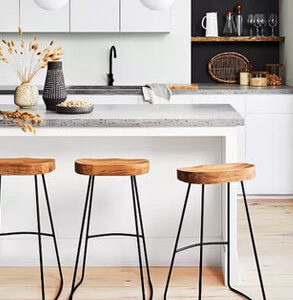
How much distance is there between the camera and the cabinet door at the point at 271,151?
244 inches

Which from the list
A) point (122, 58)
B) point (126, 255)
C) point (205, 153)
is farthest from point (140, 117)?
point (122, 58)

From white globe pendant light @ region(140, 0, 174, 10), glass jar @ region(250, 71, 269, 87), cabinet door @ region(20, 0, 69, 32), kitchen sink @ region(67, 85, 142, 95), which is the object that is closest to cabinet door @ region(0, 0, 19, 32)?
cabinet door @ region(20, 0, 69, 32)

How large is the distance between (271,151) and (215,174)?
278cm

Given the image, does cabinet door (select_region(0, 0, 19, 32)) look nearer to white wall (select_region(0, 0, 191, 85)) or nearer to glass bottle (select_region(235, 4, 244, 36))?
white wall (select_region(0, 0, 191, 85))

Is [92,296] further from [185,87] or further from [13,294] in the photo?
[185,87]

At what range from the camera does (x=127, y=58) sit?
679 centimetres

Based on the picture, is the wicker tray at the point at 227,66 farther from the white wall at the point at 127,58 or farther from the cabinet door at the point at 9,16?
the cabinet door at the point at 9,16

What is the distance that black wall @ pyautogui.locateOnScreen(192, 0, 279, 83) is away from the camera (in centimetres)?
700

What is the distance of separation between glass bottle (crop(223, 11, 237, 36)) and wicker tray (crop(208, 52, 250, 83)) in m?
0.19

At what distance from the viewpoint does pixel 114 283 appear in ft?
13.6

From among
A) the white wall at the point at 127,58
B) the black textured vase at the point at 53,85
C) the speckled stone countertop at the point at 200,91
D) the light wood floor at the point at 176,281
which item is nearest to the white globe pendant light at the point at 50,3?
the black textured vase at the point at 53,85

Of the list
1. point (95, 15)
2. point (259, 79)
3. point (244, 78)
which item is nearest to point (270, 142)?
point (259, 79)

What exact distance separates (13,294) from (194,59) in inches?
146

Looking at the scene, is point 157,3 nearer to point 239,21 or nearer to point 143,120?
point 143,120
